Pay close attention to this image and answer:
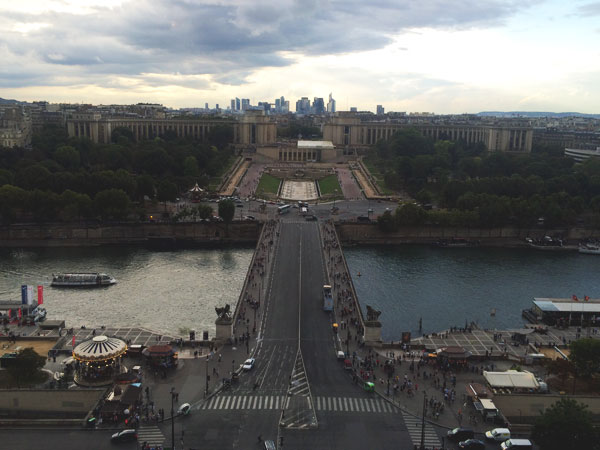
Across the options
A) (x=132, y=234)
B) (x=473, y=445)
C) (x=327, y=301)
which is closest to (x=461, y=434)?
(x=473, y=445)

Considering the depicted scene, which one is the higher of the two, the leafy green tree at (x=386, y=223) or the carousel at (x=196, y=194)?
the carousel at (x=196, y=194)

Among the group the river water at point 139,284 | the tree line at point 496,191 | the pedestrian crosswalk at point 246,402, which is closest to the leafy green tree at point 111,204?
the river water at point 139,284

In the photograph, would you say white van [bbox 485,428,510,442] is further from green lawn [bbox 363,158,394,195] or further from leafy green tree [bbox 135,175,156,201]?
green lawn [bbox 363,158,394,195]

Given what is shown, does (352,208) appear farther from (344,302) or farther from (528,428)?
(528,428)

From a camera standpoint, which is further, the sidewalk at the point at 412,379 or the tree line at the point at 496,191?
the tree line at the point at 496,191

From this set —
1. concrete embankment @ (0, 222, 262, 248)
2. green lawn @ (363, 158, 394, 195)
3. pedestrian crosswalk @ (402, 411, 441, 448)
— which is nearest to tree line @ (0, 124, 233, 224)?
concrete embankment @ (0, 222, 262, 248)

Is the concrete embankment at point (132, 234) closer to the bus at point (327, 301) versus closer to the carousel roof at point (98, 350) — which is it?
the bus at point (327, 301)

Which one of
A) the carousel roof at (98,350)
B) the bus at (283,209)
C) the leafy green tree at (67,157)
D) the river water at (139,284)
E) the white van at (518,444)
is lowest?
the river water at (139,284)
